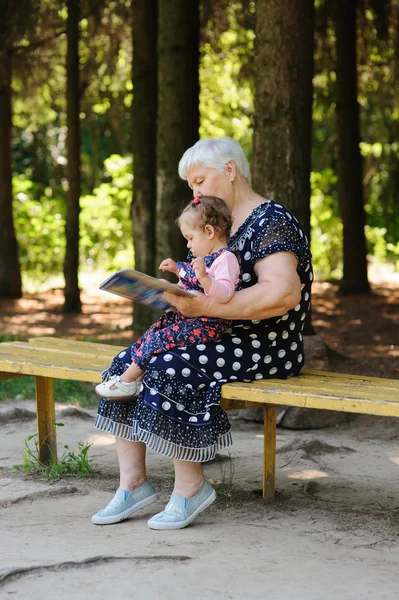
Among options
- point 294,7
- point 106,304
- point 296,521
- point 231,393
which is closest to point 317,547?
point 296,521

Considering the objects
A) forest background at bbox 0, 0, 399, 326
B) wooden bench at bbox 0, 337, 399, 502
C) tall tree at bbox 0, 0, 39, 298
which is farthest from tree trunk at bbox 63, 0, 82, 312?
wooden bench at bbox 0, 337, 399, 502

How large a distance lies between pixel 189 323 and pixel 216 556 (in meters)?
0.93

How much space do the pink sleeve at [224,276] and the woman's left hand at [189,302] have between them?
0.11 feet

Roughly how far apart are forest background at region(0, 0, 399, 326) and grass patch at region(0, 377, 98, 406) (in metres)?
1.88

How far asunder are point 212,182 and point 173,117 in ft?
14.7

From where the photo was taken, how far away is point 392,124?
16.4 metres

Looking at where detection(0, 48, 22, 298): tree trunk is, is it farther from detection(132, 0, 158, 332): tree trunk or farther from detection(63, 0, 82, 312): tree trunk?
detection(132, 0, 158, 332): tree trunk

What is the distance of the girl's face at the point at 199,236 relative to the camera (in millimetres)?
3812

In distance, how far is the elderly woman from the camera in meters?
3.73

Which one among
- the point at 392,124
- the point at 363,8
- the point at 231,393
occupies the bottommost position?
the point at 231,393

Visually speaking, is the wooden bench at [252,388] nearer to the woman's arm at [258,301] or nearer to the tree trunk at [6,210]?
the woman's arm at [258,301]

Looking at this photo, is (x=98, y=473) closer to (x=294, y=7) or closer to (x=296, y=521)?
(x=296, y=521)

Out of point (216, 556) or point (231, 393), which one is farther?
point (231, 393)

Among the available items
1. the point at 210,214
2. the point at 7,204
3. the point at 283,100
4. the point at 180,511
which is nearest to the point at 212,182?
the point at 210,214
